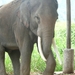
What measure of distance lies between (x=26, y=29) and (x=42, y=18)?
0.40 metres

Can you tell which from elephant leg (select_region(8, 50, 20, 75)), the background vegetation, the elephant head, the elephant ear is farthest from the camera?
the background vegetation

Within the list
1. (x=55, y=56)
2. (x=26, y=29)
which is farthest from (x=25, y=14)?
(x=55, y=56)

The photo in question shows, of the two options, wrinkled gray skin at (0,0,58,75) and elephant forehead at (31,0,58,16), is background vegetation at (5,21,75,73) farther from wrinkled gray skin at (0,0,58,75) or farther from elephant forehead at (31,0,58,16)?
elephant forehead at (31,0,58,16)

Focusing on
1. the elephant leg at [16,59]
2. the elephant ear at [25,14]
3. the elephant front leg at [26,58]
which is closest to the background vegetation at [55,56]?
the elephant leg at [16,59]

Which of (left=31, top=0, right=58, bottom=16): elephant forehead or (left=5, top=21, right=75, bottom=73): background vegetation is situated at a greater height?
(left=31, top=0, right=58, bottom=16): elephant forehead

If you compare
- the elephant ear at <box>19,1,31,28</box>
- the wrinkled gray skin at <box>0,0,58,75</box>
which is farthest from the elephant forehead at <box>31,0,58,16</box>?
the elephant ear at <box>19,1,31,28</box>

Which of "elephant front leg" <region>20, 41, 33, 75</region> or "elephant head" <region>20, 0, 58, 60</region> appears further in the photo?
"elephant front leg" <region>20, 41, 33, 75</region>

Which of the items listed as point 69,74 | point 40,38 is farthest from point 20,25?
point 69,74

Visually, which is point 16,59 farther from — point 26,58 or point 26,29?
point 26,29

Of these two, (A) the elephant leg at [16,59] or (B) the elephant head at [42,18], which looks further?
(A) the elephant leg at [16,59]

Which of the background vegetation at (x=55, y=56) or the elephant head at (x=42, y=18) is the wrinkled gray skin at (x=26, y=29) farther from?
the background vegetation at (x=55, y=56)

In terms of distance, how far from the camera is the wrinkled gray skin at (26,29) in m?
4.21

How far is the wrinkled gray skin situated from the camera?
13.8 feet

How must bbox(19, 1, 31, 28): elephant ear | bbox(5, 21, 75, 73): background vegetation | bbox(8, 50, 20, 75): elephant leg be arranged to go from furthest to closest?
bbox(5, 21, 75, 73): background vegetation < bbox(8, 50, 20, 75): elephant leg < bbox(19, 1, 31, 28): elephant ear
